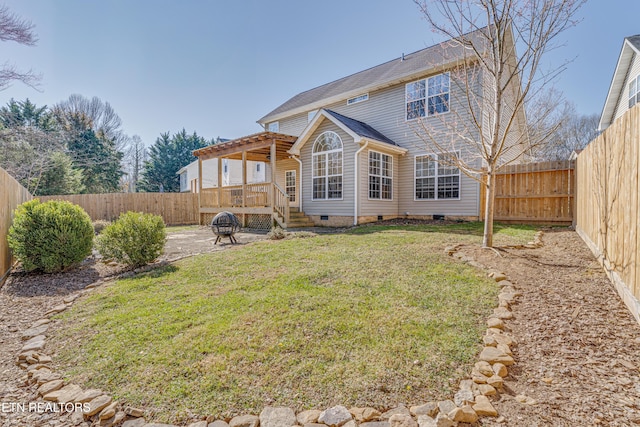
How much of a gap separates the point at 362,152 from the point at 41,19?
12635 millimetres

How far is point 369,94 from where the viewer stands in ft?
43.8

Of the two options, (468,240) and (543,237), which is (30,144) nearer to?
(468,240)

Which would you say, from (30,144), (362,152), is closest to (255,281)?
(362,152)

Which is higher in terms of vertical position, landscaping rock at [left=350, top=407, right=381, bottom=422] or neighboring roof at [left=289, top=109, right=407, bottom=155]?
neighboring roof at [left=289, top=109, right=407, bottom=155]

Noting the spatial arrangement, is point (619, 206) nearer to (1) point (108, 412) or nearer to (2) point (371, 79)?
(1) point (108, 412)

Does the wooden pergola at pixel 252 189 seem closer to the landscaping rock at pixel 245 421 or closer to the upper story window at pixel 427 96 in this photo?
the upper story window at pixel 427 96

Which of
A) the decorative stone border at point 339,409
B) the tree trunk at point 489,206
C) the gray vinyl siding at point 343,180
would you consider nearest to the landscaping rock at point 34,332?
the decorative stone border at point 339,409

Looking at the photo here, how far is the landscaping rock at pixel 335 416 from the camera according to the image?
1886mm

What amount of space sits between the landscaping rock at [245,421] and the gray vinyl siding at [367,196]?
9368 mm

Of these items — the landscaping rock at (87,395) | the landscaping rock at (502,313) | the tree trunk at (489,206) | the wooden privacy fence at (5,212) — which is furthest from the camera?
the tree trunk at (489,206)

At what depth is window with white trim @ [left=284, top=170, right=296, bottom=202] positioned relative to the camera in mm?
14914

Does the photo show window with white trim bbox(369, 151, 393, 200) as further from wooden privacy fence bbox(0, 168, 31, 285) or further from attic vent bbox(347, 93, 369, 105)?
wooden privacy fence bbox(0, 168, 31, 285)

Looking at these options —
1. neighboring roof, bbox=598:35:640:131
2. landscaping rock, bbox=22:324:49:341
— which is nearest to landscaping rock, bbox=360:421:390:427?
landscaping rock, bbox=22:324:49:341

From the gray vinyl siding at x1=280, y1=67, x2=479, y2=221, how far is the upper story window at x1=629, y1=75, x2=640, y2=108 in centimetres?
707
